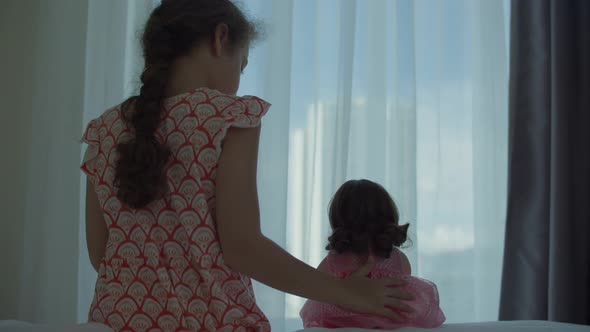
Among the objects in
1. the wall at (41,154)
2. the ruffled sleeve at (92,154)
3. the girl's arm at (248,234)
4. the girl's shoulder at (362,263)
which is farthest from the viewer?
the wall at (41,154)

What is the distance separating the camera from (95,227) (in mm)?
935

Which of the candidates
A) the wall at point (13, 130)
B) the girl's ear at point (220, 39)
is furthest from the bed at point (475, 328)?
the wall at point (13, 130)

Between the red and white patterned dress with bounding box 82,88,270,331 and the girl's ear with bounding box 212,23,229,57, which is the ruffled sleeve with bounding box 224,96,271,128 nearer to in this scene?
the red and white patterned dress with bounding box 82,88,270,331

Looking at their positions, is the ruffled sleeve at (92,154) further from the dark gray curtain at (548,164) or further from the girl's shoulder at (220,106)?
the dark gray curtain at (548,164)

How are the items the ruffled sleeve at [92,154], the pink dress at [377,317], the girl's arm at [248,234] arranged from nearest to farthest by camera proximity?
the girl's arm at [248,234] → the ruffled sleeve at [92,154] → the pink dress at [377,317]

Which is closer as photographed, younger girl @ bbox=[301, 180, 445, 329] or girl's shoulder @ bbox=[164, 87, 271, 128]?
girl's shoulder @ bbox=[164, 87, 271, 128]

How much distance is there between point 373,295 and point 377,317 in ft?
0.95

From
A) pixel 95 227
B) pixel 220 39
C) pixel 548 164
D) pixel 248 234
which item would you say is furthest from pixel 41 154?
pixel 548 164

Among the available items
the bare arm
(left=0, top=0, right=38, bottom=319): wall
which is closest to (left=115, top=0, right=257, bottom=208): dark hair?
the bare arm

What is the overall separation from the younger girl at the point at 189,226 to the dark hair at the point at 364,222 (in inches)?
17.3

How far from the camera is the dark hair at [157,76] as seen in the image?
79 centimetres

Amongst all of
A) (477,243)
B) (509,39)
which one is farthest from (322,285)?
(509,39)

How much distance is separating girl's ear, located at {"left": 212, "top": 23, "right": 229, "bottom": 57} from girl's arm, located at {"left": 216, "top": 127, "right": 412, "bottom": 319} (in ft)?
0.54

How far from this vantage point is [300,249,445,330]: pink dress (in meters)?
1.18
